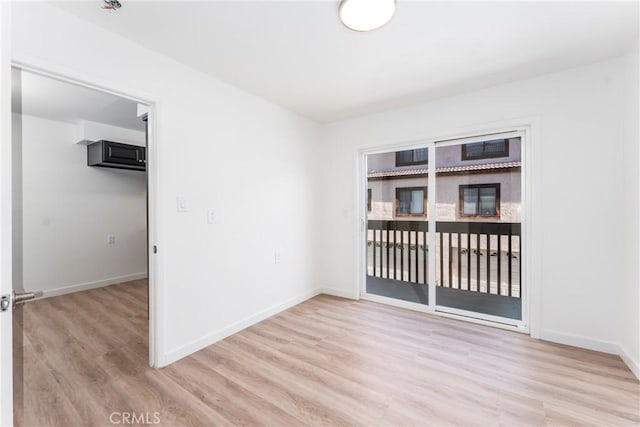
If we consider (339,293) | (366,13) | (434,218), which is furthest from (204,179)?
(434,218)

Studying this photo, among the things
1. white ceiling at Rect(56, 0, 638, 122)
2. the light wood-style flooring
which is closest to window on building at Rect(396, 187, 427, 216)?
white ceiling at Rect(56, 0, 638, 122)

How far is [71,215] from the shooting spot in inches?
166

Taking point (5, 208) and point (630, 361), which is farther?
point (630, 361)

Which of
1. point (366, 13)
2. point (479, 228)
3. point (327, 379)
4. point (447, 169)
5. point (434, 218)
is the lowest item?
point (327, 379)

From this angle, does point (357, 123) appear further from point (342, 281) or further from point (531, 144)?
point (342, 281)

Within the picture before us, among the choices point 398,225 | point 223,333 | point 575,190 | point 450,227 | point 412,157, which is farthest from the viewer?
point 398,225

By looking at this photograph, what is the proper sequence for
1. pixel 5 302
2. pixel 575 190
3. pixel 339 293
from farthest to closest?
pixel 339 293 → pixel 575 190 → pixel 5 302

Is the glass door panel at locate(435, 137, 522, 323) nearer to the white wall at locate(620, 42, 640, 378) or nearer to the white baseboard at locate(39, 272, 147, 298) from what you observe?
the white wall at locate(620, 42, 640, 378)

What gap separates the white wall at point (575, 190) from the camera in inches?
91.7

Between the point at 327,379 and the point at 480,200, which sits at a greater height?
the point at 480,200

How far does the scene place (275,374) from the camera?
2.11 metres

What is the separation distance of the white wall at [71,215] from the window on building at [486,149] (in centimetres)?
523

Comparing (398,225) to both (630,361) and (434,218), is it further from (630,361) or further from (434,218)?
(630,361)

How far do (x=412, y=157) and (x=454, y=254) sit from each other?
1.30 metres
